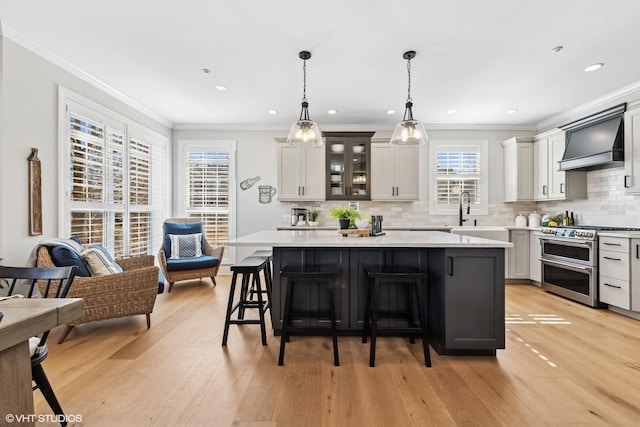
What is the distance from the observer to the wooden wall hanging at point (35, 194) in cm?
295

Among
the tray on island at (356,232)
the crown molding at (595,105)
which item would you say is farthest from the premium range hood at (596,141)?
the tray on island at (356,232)

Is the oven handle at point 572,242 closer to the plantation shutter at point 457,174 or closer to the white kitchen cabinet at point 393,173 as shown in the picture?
the plantation shutter at point 457,174

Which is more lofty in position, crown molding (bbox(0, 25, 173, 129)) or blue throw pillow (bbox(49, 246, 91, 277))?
crown molding (bbox(0, 25, 173, 129))

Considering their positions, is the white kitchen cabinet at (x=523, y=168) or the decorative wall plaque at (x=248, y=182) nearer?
the white kitchen cabinet at (x=523, y=168)

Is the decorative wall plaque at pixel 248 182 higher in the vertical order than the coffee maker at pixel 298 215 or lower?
higher

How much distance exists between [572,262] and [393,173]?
2684mm

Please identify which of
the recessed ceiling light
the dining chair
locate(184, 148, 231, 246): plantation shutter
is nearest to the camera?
the dining chair

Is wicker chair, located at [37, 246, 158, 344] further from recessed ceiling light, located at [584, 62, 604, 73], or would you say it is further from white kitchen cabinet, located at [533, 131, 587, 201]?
white kitchen cabinet, located at [533, 131, 587, 201]

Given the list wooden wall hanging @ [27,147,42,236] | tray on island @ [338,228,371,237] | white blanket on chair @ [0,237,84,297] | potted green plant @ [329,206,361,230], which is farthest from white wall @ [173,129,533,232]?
white blanket on chair @ [0,237,84,297]

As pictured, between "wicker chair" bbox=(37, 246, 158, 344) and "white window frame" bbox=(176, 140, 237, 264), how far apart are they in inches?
104

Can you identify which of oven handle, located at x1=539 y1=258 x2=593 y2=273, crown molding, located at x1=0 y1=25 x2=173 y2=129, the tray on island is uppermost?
crown molding, located at x1=0 y1=25 x2=173 y2=129

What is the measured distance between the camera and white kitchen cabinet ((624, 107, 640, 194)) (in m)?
3.59

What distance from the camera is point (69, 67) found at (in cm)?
336

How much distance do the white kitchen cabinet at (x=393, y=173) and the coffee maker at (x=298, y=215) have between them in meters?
1.20
